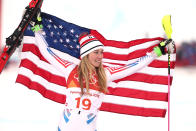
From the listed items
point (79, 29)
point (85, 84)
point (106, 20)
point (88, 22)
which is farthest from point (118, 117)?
point (106, 20)

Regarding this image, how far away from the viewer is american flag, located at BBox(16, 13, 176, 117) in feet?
12.5

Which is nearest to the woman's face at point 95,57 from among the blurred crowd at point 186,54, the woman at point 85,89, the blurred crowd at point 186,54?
the woman at point 85,89

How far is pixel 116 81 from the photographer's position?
3848mm

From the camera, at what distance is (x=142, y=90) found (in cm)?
383

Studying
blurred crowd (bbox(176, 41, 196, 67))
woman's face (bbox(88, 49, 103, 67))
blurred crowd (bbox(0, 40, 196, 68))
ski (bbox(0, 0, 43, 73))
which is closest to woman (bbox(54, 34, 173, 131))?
woman's face (bbox(88, 49, 103, 67))

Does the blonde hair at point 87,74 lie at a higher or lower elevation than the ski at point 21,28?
lower

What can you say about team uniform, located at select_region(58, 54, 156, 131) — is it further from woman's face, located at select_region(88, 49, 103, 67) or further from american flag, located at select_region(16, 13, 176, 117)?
american flag, located at select_region(16, 13, 176, 117)

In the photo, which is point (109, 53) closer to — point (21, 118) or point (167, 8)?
point (21, 118)

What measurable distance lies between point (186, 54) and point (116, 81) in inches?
392

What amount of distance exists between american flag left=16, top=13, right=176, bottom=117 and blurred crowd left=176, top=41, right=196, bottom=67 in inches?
355

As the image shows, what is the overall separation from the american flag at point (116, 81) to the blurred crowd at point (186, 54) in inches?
355

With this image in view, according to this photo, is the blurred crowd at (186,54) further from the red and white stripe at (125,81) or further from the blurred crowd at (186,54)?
the red and white stripe at (125,81)

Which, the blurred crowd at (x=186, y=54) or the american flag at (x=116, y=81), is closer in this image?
the american flag at (x=116, y=81)

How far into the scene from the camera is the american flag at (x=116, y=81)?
3.80 m
